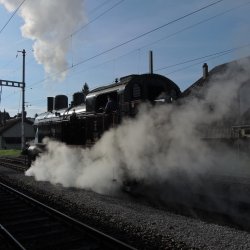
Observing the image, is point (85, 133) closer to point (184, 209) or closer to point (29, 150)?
point (184, 209)

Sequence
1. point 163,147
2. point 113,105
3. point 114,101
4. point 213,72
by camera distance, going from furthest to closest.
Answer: point 114,101 < point 113,105 < point 163,147 < point 213,72

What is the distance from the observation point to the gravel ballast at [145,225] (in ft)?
21.5

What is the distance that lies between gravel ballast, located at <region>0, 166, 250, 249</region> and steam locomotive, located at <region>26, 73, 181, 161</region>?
2.35 meters

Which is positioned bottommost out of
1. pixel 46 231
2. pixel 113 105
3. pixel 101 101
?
pixel 46 231

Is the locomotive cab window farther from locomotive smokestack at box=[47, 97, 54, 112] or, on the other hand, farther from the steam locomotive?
locomotive smokestack at box=[47, 97, 54, 112]

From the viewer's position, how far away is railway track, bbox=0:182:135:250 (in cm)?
645

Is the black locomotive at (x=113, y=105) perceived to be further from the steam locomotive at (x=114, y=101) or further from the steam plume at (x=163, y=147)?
the steam plume at (x=163, y=147)

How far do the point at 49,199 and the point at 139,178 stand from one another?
254 centimetres

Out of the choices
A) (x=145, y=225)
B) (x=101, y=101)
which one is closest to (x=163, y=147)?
(x=145, y=225)

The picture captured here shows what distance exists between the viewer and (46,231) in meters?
7.41

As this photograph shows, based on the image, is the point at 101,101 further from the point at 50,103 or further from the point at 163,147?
the point at 50,103

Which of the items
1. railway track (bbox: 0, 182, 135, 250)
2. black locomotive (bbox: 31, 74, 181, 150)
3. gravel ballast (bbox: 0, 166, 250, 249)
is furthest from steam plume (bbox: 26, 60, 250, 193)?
railway track (bbox: 0, 182, 135, 250)

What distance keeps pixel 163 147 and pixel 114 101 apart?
2614 millimetres

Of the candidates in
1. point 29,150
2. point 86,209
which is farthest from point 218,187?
point 29,150
